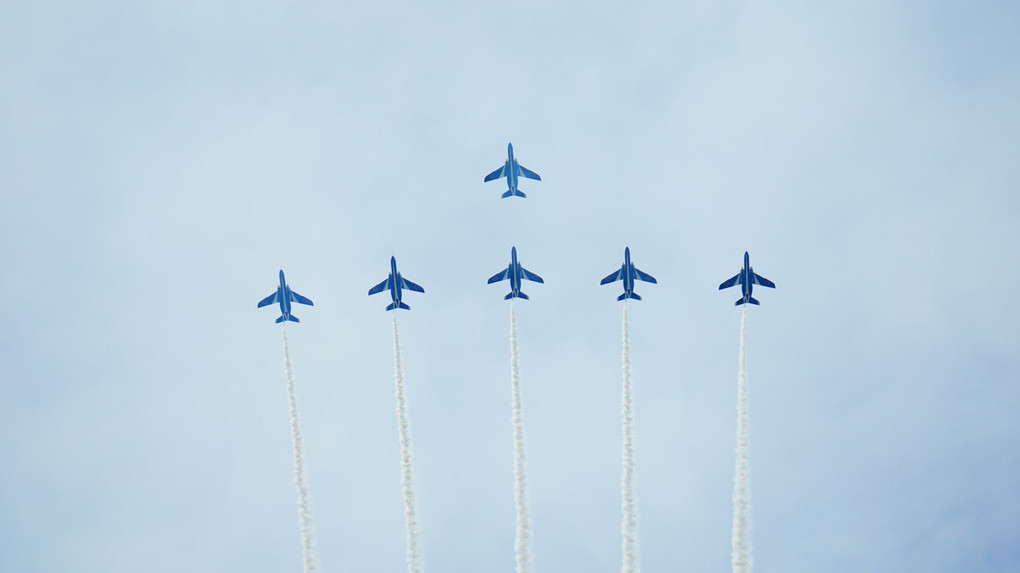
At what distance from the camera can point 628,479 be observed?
316ft

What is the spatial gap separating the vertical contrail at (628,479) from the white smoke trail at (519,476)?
7622 millimetres

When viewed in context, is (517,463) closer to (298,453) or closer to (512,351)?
(512,351)

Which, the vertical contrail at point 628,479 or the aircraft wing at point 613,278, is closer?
the vertical contrail at point 628,479

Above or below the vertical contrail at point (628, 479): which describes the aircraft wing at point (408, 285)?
above

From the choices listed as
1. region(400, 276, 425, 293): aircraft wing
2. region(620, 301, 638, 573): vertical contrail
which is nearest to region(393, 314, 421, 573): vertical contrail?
region(400, 276, 425, 293): aircraft wing

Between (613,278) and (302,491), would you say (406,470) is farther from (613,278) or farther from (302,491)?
(613,278)

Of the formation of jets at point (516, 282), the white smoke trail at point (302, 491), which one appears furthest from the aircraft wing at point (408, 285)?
the white smoke trail at point (302, 491)

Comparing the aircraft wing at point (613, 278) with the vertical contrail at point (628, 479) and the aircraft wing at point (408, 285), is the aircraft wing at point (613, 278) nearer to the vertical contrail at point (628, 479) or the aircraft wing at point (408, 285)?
the vertical contrail at point (628, 479)

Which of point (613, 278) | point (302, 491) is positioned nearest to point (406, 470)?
point (302, 491)

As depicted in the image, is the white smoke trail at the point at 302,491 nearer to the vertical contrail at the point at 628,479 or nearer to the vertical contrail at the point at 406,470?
the vertical contrail at the point at 406,470

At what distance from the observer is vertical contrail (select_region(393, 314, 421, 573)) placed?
96.0m

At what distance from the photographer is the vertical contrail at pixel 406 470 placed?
315 feet

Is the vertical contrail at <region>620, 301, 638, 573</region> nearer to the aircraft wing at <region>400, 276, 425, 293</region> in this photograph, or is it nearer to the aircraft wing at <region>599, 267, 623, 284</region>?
the aircraft wing at <region>599, 267, 623, 284</region>

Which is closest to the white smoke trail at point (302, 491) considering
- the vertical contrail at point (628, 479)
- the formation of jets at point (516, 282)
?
the formation of jets at point (516, 282)
